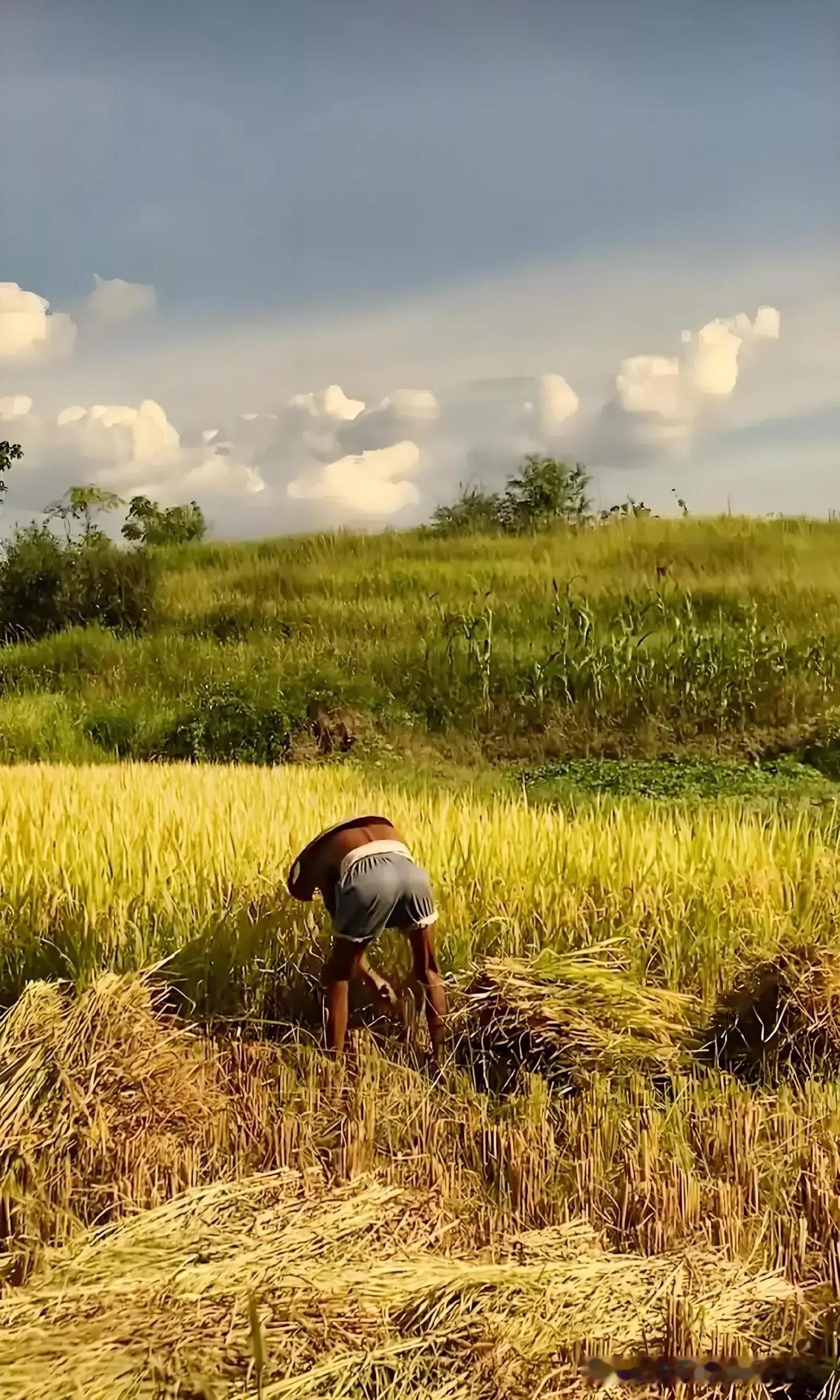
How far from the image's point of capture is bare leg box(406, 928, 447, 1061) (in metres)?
2.66

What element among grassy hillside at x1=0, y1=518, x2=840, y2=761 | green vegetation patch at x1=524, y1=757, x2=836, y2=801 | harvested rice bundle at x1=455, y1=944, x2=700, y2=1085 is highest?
grassy hillside at x1=0, y1=518, x2=840, y2=761

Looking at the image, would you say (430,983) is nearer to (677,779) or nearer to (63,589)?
(677,779)

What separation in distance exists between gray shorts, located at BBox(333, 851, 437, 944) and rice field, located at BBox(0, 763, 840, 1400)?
0.37 metres

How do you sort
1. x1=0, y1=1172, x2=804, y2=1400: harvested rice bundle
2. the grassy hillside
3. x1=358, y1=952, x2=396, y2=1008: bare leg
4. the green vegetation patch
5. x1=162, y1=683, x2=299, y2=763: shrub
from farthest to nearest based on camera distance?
1. the grassy hillside
2. x1=162, y1=683, x2=299, y2=763: shrub
3. the green vegetation patch
4. x1=358, y1=952, x2=396, y2=1008: bare leg
5. x1=0, y1=1172, x2=804, y2=1400: harvested rice bundle

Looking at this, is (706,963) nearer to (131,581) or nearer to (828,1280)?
(828,1280)

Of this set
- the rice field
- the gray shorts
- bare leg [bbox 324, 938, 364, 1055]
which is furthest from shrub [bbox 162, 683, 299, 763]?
the gray shorts

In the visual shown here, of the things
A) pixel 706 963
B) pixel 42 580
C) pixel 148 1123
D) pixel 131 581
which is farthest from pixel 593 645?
pixel 148 1123

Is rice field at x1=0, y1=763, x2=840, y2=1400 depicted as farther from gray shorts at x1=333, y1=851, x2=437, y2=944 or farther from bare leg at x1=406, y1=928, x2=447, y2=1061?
gray shorts at x1=333, y1=851, x2=437, y2=944

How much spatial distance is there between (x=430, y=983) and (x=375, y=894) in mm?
336

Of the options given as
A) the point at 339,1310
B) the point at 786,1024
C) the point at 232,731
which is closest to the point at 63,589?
the point at 232,731

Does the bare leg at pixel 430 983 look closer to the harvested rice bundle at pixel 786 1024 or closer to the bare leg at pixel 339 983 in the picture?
the bare leg at pixel 339 983

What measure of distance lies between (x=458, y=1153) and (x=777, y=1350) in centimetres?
78

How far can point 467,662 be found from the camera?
242 inches

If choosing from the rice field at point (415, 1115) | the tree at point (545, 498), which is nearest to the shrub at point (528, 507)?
the tree at point (545, 498)
